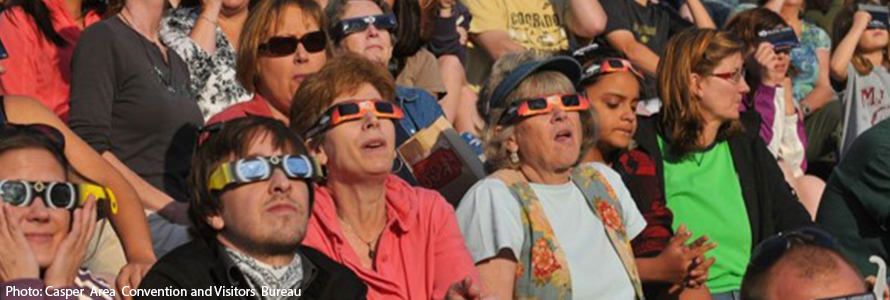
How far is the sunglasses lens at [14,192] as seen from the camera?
5.55 m

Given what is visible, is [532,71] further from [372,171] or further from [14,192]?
[14,192]

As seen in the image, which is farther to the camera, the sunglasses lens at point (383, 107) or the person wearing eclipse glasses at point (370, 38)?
the person wearing eclipse glasses at point (370, 38)

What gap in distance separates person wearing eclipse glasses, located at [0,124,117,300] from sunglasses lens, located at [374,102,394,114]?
125 centimetres

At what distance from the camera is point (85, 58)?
731cm

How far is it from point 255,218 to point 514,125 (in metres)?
1.82

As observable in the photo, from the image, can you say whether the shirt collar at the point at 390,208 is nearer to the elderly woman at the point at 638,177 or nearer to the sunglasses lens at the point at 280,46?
the sunglasses lens at the point at 280,46

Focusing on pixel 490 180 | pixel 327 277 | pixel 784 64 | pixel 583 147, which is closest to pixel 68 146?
pixel 327 277

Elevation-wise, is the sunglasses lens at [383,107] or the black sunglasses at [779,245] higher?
the black sunglasses at [779,245]

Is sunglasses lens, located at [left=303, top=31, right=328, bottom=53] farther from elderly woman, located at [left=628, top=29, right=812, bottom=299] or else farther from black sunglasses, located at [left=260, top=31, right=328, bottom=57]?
elderly woman, located at [left=628, top=29, right=812, bottom=299]

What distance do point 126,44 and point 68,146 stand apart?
3.77ft

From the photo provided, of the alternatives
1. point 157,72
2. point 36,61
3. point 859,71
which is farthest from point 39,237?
point 859,71

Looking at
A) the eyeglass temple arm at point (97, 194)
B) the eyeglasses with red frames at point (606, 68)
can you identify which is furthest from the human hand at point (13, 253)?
the eyeglasses with red frames at point (606, 68)

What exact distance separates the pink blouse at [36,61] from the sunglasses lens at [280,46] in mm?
863

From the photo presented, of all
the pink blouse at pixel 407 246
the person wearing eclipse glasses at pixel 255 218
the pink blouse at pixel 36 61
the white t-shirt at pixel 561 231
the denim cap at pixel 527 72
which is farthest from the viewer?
the pink blouse at pixel 36 61
